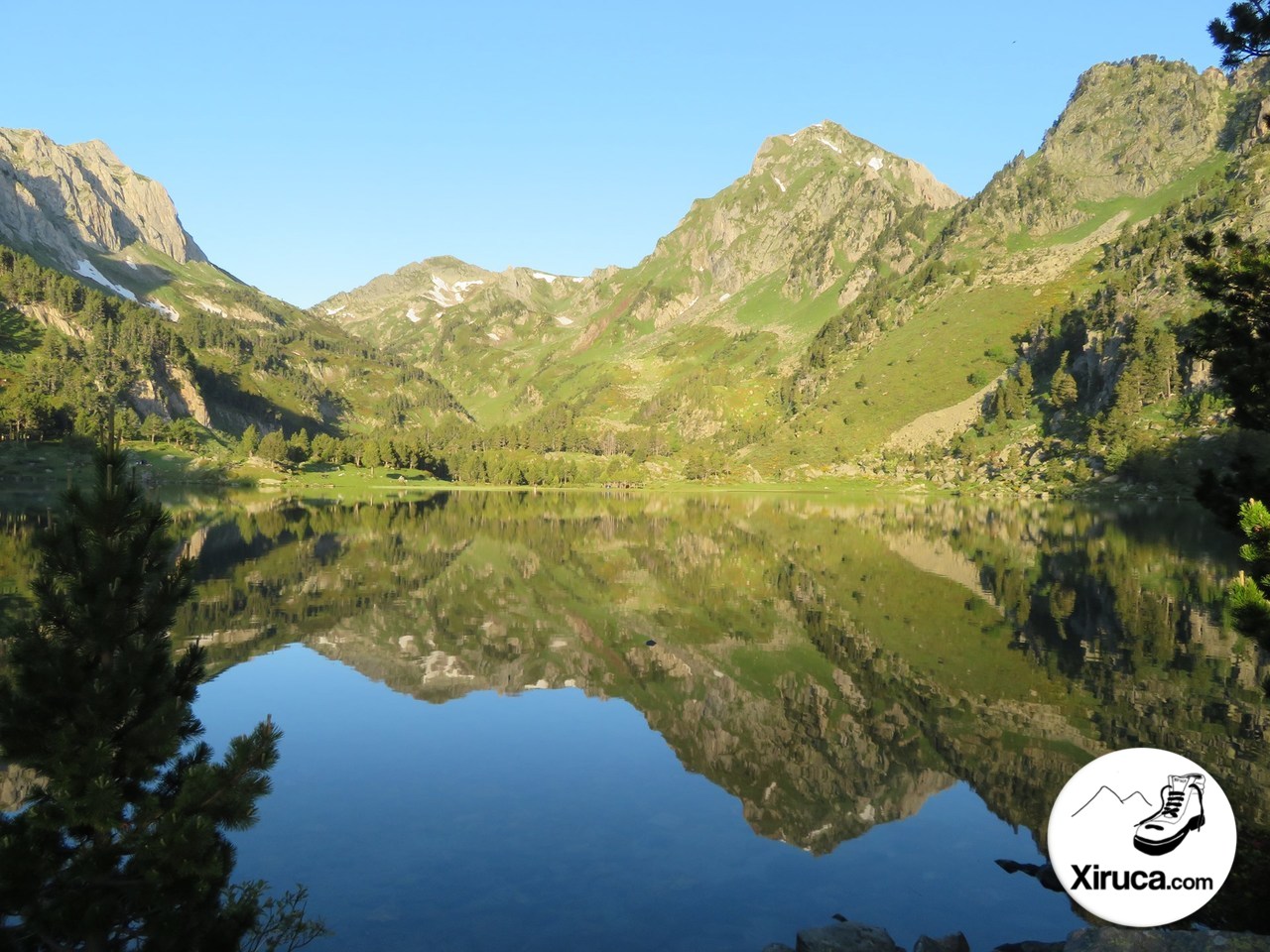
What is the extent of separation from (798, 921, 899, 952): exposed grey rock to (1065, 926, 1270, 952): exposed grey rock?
4.10 metres

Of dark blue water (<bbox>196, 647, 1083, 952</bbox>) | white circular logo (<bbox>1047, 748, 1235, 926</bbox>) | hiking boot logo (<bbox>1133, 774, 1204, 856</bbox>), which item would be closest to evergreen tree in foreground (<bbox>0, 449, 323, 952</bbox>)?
dark blue water (<bbox>196, 647, 1083, 952</bbox>)

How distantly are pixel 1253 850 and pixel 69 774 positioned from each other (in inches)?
933

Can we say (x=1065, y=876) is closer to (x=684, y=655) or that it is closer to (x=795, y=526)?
(x=684, y=655)

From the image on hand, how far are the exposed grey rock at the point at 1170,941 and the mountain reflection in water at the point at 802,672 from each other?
4.82m

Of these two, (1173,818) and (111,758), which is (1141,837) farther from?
(111,758)

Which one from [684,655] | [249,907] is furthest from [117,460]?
[684,655]

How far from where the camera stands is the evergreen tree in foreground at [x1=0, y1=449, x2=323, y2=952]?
33.8 feet

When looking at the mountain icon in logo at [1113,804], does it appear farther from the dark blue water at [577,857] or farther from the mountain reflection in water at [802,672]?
the dark blue water at [577,857]

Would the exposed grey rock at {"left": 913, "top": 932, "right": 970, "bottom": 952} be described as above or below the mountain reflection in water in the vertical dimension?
below

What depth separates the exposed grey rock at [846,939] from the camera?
14820mm

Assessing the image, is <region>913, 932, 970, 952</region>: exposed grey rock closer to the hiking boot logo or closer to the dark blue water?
the dark blue water

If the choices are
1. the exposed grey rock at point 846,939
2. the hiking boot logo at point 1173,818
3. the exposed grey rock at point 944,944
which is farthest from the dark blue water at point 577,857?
the hiking boot logo at point 1173,818

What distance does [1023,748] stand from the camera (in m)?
27.5

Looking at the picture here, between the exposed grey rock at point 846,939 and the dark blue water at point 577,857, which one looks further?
the dark blue water at point 577,857
